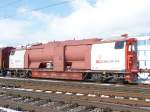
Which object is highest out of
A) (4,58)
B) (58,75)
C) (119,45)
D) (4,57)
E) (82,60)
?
(119,45)

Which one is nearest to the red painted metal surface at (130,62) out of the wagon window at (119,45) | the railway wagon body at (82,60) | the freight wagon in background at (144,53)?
the railway wagon body at (82,60)

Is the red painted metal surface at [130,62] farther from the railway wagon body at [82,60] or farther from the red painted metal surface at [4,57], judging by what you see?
the red painted metal surface at [4,57]

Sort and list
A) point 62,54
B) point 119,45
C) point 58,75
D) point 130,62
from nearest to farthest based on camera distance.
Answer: point 130,62, point 119,45, point 62,54, point 58,75

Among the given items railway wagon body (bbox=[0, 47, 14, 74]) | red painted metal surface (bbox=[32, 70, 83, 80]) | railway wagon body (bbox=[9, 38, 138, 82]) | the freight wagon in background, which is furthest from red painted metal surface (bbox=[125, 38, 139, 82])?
railway wagon body (bbox=[0, 47, 14, 74])

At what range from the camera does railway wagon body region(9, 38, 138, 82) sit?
71.8 ft

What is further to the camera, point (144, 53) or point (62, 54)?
point (62, 54)

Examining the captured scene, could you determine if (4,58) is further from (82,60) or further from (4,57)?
(82,60)

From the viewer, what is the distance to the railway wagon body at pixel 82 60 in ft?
71.8

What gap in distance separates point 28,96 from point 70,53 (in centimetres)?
1149

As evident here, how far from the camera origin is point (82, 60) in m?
25.0

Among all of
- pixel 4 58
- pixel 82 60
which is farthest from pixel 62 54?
pixel 4 58

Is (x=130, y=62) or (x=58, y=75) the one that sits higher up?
(x=130, y=62)

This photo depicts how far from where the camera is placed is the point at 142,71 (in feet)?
71.6

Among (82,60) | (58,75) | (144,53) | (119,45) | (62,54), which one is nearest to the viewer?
(119,45)
